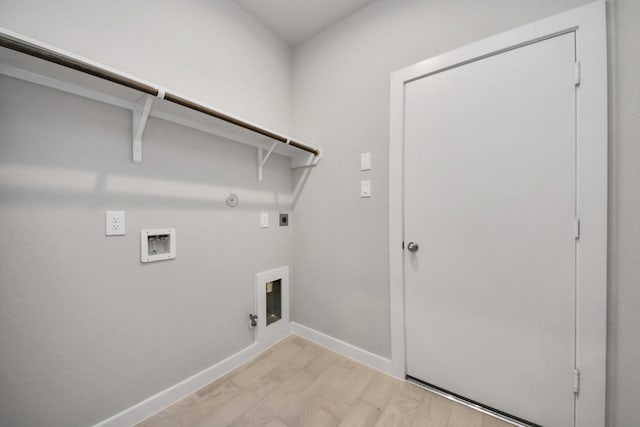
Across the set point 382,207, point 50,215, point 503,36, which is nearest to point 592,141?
point 503,36

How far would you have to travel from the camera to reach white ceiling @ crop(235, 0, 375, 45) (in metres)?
1.60

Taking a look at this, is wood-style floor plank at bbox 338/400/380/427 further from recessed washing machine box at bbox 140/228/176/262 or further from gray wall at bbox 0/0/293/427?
recessed washing machine box at bbox 140/228/176/262

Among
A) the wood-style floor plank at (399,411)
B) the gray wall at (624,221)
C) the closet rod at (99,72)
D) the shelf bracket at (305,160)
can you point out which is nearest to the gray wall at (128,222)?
the closet rod at (99,72)

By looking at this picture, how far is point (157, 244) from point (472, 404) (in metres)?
1.94

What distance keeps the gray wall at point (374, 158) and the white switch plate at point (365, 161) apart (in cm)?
4

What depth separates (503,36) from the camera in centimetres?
115

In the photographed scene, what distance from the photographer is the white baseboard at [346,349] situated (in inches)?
60.6

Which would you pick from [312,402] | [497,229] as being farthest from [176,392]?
[497,229]

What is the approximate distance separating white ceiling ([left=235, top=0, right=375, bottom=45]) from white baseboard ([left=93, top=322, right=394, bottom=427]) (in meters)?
2.45

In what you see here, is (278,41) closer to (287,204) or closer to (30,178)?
(287,204)

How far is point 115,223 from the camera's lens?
1.09 m

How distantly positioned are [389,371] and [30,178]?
2088mm

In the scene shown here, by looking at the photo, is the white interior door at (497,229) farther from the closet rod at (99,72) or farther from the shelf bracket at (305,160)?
the closet rod at (99,72)

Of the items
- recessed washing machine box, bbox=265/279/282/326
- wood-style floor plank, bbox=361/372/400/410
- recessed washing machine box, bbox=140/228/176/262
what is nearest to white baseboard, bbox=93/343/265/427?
recessed washing machine box, bbox=265/279/282/326
